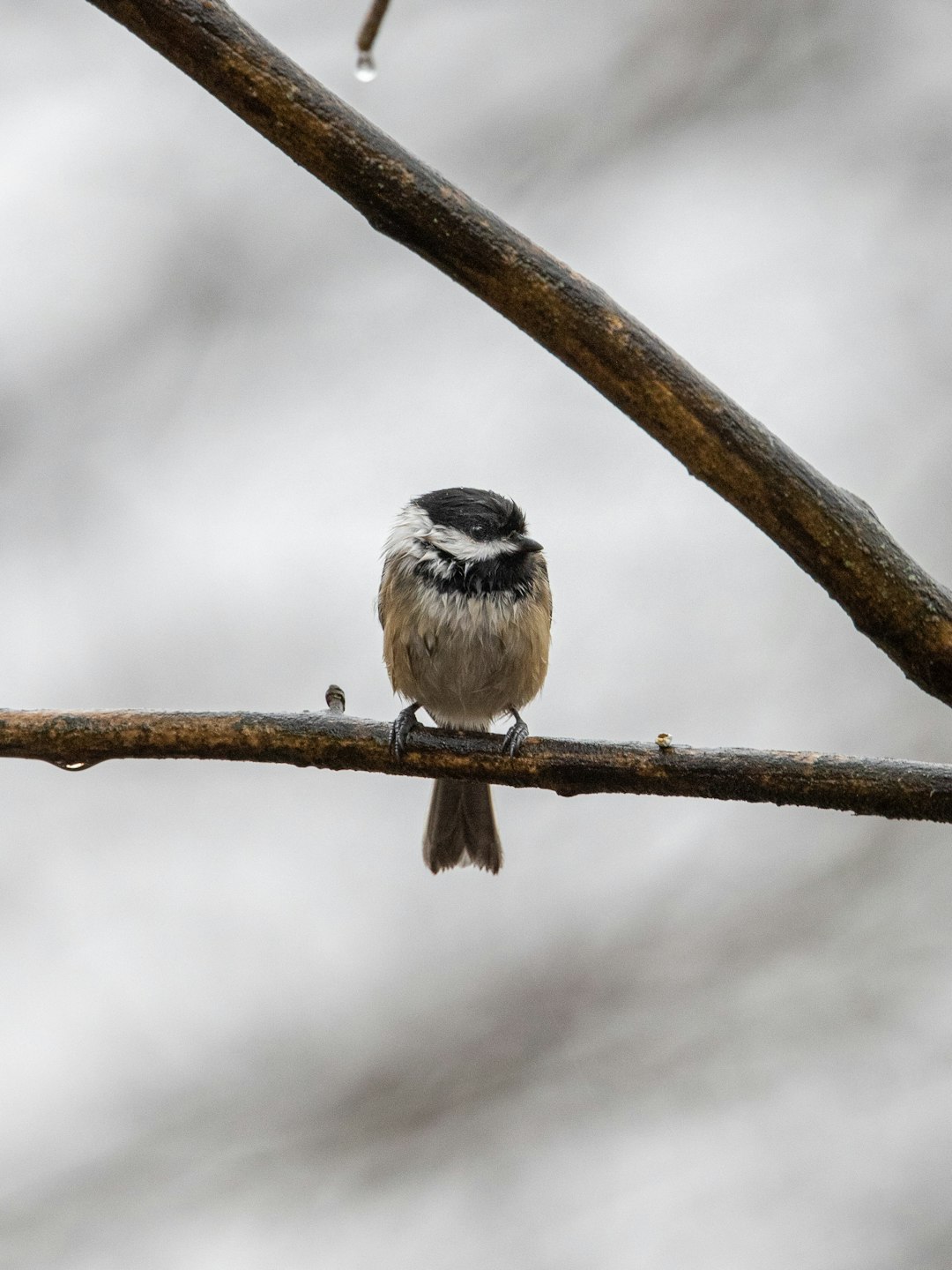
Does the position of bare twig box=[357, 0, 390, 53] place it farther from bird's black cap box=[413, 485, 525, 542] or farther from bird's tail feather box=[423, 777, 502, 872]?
bird's tail feather box=[423, 777, 502, 872]

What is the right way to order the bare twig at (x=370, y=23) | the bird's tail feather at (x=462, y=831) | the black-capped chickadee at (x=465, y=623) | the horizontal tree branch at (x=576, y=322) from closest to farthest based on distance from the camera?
1. the horizontal tree branch at (x=576, y=322)
2. the bare twig at (x=370, y=23)
3. the black-capped chickadee at (x=465, y=623)
4. the bird's tail feather at (x=462, y=831)

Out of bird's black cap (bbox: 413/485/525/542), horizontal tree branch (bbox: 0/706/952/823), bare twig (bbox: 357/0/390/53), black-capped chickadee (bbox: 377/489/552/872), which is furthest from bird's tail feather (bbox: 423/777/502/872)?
bare twig (bbox: 357/0/390/53)

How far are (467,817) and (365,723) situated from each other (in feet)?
5.36

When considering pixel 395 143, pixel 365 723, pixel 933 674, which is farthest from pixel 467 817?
pixel 395 143

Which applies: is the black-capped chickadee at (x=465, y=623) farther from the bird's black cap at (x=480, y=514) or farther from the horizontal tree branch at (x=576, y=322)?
the horizontal tree branch at (x=576, y=322)

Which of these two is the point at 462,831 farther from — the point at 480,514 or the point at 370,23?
the point at 370,23

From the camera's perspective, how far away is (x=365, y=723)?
2.40 m

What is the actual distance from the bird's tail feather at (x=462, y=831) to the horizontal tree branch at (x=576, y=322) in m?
2.10

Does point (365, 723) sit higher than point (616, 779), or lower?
higher

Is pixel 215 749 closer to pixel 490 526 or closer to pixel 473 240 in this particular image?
pixel 473 240

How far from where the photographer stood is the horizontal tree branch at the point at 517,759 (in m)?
2.15

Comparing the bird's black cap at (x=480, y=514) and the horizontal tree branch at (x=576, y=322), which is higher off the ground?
the bird's black cap at (x=480, y=514)

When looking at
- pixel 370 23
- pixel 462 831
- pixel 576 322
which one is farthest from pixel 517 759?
pixel 462 831

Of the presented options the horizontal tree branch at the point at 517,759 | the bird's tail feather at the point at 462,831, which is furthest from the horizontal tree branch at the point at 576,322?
the bird's tail feather at the point at 462,831
